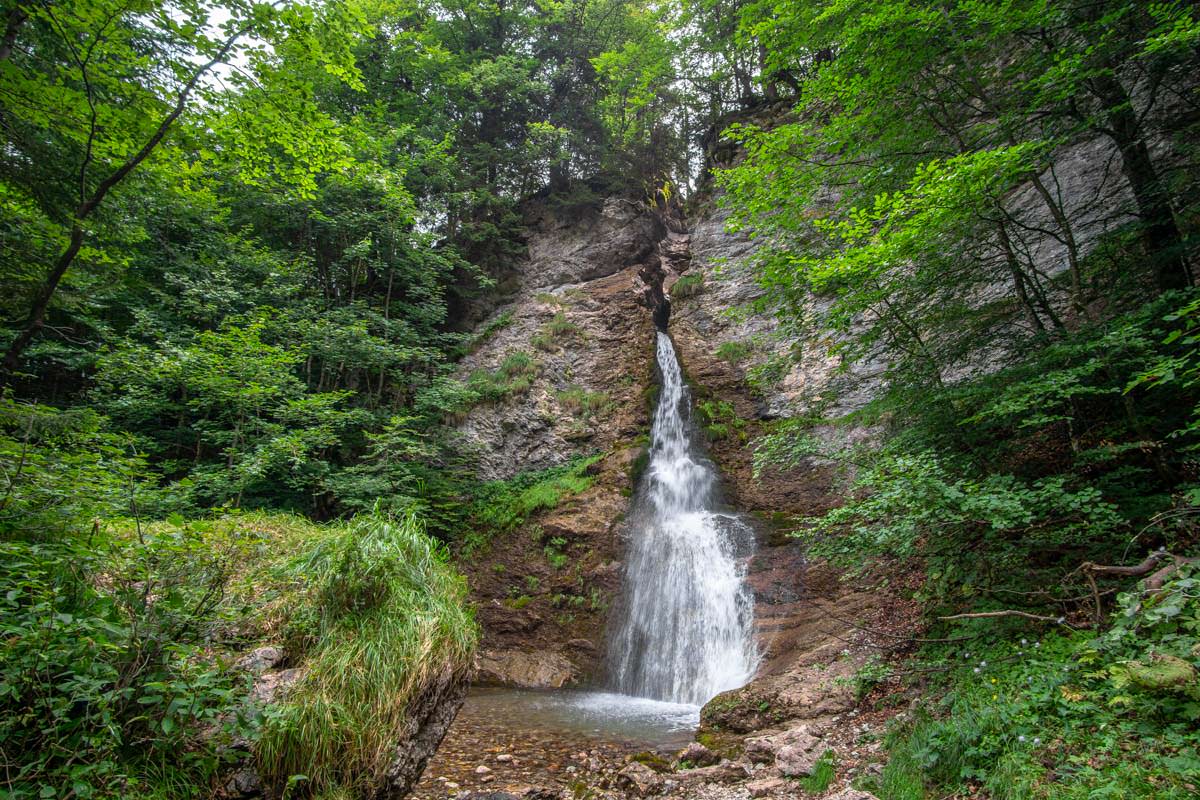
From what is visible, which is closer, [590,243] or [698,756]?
[698,756]

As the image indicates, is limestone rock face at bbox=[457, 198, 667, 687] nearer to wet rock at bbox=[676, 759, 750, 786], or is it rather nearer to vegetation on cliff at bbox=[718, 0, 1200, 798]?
wet rock at bbox=[676, 759, 750, 786]

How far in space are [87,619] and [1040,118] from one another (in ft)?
27.6

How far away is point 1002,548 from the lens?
184 inches

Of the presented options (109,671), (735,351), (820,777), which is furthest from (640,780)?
(735,351)

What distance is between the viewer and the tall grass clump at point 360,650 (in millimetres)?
3252

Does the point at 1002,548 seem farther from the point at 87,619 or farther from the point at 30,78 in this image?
the point at 30,78

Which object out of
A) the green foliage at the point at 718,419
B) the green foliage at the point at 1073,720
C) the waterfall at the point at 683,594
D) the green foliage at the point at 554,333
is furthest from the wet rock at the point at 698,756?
the green foliage at the point at 554,333

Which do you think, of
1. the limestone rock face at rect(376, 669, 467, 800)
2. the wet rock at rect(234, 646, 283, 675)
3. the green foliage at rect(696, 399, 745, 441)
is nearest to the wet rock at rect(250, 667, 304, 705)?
the wet rock at rect(234, 646, 283, 675)

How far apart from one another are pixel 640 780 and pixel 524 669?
5035 millimetres

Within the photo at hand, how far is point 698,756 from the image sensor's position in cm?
536

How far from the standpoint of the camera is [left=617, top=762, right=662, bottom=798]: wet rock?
15.7 feet

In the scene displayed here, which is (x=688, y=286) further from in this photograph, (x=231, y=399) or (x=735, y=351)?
A: (x=231, y=399)

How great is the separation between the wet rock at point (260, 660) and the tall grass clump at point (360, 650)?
0.17m

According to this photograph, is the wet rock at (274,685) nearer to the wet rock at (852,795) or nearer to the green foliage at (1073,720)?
the wet rock at (852,795)
